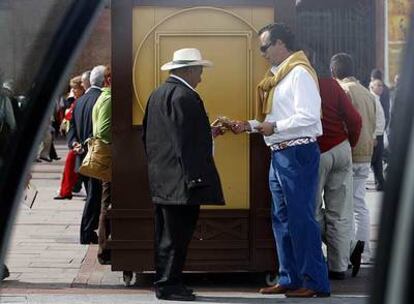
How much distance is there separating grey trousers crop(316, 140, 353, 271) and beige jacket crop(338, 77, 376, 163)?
0.44 metres

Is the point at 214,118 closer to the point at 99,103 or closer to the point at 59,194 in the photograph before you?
the point at 99,103

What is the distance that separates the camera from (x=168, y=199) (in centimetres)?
662

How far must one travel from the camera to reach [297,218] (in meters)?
6.71

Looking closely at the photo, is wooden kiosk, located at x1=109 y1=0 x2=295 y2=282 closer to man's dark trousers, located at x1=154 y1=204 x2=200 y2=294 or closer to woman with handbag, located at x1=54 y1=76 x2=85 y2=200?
man's dark trousers, located at x1=154 y1=204 x2=200 y2=294

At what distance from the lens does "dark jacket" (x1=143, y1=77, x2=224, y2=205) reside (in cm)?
648

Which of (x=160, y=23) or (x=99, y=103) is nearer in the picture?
(x=160, y=23)

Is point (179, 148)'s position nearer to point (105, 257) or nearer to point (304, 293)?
point (304, 293)

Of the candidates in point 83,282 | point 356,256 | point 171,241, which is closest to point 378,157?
point 356,256

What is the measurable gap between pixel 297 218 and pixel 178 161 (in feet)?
2.63

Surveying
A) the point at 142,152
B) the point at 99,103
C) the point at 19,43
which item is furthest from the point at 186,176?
the point at 19,43

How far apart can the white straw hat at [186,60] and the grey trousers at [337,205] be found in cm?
119

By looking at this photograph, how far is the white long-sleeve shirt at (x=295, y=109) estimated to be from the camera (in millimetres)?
6434

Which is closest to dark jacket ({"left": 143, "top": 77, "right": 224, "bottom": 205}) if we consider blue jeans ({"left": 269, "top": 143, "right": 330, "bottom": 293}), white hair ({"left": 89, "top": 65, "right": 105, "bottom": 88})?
blue jeans ({"left": 269, "top": 143, "right": 330, "bottom": 293})

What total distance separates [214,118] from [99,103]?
1895 millimetres
